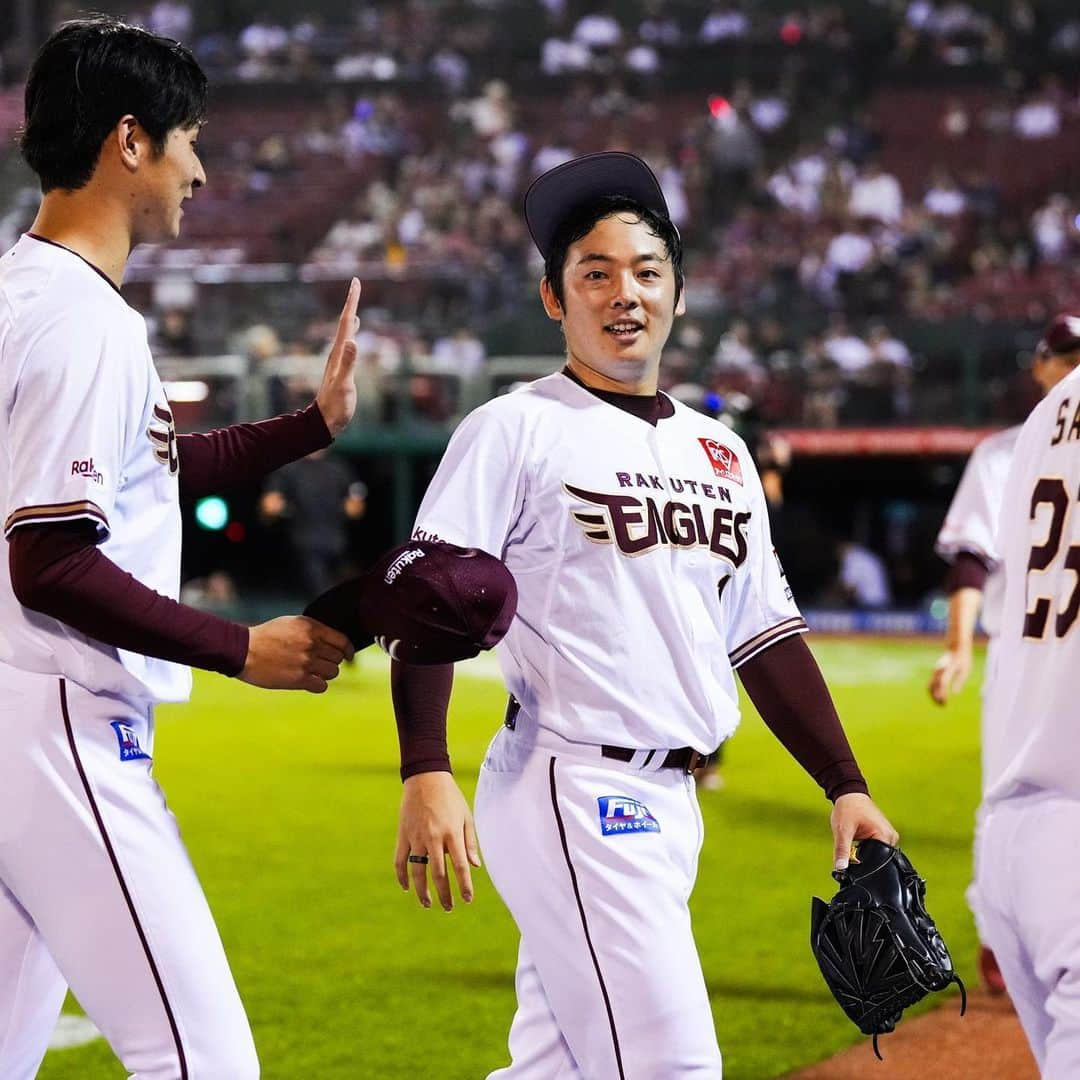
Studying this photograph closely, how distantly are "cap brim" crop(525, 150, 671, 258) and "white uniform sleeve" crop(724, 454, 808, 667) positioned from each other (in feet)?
1.88

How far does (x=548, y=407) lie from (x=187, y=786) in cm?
697

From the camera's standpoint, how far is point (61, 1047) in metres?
5.01

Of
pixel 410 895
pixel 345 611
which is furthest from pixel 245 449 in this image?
pixel 410 895

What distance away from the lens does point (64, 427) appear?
2.46m

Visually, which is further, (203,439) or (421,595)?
(203,439)

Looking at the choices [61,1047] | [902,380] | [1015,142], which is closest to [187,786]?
[61,1047]

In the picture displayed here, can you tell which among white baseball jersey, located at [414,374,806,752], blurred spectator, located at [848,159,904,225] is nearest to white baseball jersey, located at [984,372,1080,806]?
white baseball jersey, located at [414,374,806,752]

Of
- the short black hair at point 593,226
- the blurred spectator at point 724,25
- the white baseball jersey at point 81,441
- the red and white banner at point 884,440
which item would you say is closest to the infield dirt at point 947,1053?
the short black hair at point 593,226

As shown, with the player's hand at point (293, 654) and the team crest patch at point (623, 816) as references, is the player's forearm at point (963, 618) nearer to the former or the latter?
the team crest patch at point (623, 816)

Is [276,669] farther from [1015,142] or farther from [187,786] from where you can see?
[1015,142]

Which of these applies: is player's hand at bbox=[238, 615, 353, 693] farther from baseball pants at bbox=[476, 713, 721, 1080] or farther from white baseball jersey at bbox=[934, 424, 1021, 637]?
white baseball jersey at bbox=[934, 424, 1021, 637]

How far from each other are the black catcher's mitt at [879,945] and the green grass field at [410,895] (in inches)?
75.7

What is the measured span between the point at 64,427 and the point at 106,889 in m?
0.67

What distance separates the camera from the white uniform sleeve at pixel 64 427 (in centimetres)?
244
